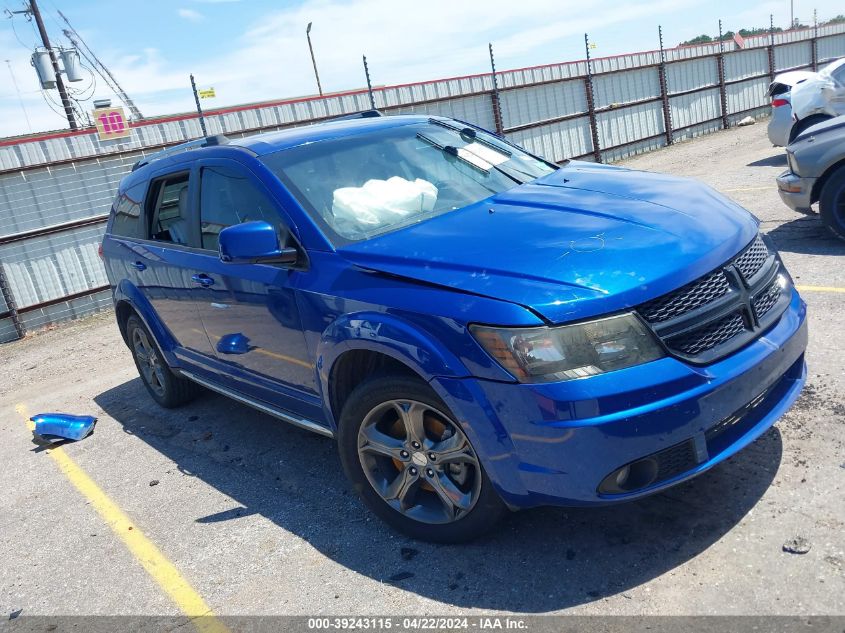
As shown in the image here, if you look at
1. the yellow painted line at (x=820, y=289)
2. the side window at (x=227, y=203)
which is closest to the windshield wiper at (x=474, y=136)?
the side window at (x=227, y=203)

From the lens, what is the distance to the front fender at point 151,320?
16.7ft

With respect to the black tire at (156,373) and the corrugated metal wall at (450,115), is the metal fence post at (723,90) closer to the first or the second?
the corrugated metal wall at (450,115)

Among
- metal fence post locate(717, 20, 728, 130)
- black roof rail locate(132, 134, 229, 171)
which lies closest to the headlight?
black roof rail locate(132, 134, 229, 171)

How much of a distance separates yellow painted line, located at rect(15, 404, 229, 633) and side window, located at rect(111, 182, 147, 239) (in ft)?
5.57

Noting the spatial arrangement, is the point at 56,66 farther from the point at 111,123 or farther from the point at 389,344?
the point at 389,344

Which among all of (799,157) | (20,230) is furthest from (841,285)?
(20,230)

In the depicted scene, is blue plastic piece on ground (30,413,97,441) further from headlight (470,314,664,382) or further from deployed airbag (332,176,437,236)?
headlight (470,314,664,382)

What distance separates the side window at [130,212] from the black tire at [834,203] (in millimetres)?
5713

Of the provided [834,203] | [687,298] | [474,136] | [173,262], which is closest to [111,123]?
[173,262]

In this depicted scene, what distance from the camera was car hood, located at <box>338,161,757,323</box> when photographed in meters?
2.66

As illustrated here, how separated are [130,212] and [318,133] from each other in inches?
79.3

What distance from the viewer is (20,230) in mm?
9961

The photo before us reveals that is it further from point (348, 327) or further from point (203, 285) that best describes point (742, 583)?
point (203, 285)

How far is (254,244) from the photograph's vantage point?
133 inches
